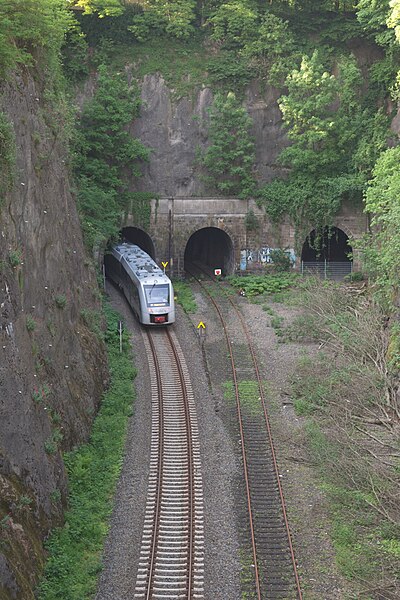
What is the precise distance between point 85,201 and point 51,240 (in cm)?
1456

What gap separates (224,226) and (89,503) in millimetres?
26542

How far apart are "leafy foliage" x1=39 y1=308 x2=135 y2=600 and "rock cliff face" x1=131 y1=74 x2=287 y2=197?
19.0m

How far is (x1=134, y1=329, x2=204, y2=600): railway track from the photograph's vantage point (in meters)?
15.0

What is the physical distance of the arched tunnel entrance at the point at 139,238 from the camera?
4247 centimetres

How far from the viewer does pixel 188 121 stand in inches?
1673

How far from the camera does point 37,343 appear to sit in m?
18.0

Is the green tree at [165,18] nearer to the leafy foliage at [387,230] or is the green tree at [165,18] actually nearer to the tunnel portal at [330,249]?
the tunnel portal at [330,249]

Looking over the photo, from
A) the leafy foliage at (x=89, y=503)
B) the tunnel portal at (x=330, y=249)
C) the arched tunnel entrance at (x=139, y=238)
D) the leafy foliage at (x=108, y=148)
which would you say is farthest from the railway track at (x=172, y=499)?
the tunnel portal at (x=330, y=249)

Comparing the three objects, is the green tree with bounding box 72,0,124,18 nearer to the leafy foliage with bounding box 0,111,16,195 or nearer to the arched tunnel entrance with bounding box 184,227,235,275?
the arched tunnel entrance with bounding box 184,227,235,275

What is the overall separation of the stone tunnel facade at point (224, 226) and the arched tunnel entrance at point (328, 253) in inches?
41.8

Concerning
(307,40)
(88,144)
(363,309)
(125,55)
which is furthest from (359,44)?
(363,309)

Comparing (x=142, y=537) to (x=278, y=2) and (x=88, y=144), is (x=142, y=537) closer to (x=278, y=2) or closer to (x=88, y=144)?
(x=88, y=144)

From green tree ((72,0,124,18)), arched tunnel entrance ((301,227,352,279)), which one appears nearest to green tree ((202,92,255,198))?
arched tunnel entrance ((301,227,352,279))

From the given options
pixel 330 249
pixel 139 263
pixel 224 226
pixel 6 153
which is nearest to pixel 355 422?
pixel 6 153
